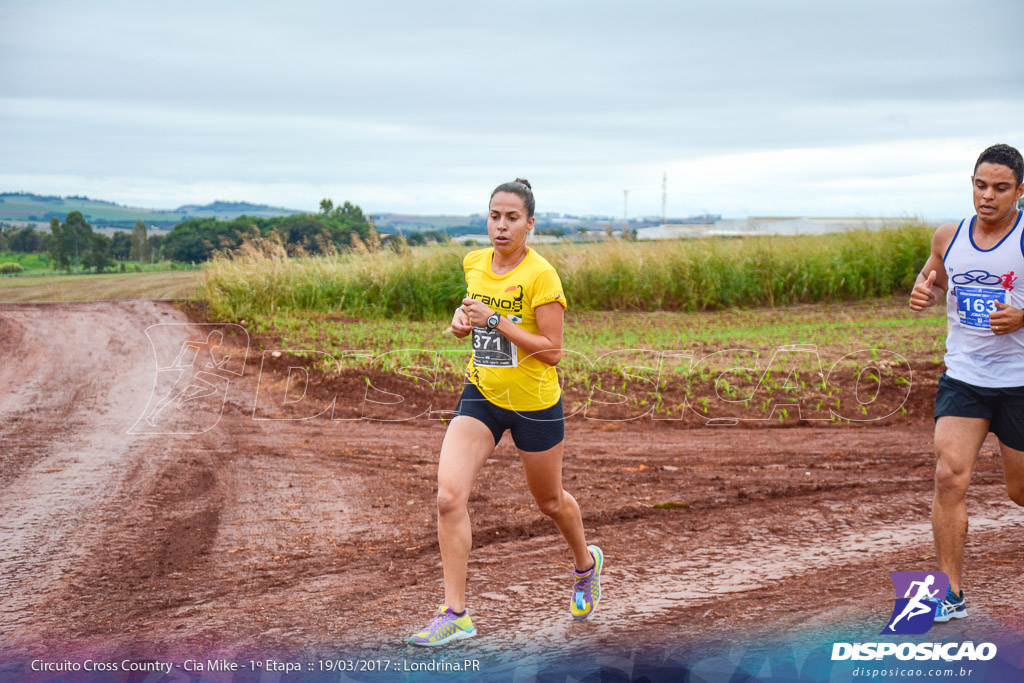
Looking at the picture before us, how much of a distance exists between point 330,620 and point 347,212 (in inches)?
654

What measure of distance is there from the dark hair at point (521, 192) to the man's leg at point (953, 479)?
251cm

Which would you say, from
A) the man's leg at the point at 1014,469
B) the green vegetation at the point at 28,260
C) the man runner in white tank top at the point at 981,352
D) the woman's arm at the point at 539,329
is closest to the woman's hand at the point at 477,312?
the woman's arm at the point at 539,329

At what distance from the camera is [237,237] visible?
1919cm

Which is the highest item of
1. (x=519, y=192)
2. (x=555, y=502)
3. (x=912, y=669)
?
(x=519, y=192)

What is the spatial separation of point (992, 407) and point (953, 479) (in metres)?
0.46

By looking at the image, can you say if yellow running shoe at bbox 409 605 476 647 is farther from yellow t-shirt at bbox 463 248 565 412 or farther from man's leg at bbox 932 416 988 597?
man's leg at bbox 932 416 988 597

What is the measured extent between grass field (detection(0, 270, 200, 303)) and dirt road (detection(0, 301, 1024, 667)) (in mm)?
6982

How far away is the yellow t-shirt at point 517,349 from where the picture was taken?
4.43 meters

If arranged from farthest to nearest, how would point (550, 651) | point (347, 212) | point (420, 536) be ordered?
point (347, 212)
point (420, 536)
point (550, 651)

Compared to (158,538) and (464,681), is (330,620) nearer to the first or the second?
(464,681)

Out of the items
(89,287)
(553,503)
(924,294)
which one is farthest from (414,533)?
(89,287)

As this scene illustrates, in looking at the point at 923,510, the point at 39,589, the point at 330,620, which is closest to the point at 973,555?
the point at 923,510

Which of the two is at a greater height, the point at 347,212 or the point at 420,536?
the point at 347,212

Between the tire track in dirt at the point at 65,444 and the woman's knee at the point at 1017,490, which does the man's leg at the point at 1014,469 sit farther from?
the tire track in dirt at the point at 65,444
